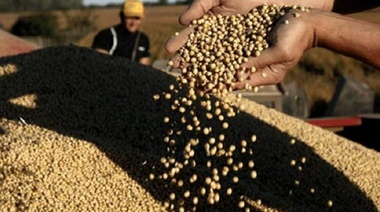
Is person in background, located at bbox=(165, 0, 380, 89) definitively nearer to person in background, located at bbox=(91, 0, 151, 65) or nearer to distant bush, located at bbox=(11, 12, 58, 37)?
person in background, located at bbox=(91, 0, 151, 65)

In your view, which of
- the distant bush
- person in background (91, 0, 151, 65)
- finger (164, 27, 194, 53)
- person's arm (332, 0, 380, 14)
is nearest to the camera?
finger (164, 27, 194, 53)

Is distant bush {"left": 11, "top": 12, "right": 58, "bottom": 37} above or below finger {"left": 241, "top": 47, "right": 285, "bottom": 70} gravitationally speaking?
below

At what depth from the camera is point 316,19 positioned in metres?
2.74

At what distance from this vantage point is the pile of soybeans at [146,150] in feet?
9.95

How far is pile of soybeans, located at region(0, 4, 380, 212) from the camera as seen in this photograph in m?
3.03

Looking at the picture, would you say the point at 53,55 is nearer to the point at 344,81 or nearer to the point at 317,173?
the point at 317,173

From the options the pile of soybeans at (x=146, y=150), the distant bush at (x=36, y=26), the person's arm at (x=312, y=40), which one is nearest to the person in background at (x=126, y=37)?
the pile of soybeans at (x=146, y=150)

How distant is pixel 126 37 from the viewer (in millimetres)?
6379

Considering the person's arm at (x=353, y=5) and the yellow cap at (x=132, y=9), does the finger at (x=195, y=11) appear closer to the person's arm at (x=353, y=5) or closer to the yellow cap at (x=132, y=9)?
the person's arm at (x=353, y=5)

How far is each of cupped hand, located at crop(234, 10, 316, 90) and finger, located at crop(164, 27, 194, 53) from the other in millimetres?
288

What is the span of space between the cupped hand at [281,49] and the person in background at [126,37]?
11.9ft

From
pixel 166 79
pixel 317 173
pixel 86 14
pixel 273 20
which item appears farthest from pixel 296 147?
pixel 86 14

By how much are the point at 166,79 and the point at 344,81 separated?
2751 mm

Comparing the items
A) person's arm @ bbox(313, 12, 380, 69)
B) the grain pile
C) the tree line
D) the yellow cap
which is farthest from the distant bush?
person's arm @ bbox(313, 12, 380, 69)
